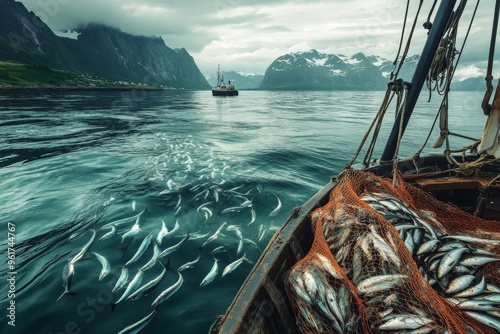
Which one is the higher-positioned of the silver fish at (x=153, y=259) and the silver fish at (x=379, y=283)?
the silver fish at (x=379, y=283)

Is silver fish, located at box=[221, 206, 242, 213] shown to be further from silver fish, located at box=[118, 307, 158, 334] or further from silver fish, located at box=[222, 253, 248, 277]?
silver fish, located at box=[118, 307, 158, 334]

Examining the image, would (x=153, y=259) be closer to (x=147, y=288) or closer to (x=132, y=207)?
(x=147, y=288)

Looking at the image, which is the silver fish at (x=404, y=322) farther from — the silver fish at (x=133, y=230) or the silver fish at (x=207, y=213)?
the silver fish at (x=133, y=230)

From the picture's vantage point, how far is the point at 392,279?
3.33 m

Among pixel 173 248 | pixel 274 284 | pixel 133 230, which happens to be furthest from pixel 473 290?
pixel 133 230

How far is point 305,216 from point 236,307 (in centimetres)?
268

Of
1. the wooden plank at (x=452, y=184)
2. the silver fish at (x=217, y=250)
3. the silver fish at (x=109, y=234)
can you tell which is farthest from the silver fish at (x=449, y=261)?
the silver fish at (x=109, y=234)

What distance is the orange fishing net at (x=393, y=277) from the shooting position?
9.92ft

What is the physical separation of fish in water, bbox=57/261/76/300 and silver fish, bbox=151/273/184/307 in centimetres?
194

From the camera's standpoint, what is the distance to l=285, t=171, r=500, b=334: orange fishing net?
3.02m

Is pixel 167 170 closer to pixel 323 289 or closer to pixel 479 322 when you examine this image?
pixel 323 289

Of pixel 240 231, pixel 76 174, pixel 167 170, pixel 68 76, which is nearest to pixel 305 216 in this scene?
pixel 240 231

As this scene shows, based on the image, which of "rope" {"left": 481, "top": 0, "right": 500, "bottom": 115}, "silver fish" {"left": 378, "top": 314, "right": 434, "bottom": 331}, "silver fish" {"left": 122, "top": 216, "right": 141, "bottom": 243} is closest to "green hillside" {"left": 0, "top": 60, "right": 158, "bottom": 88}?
"silver fish" {"left": 122, "top": 216, "right": 141, "bottom": 243}

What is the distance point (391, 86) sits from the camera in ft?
23.4
